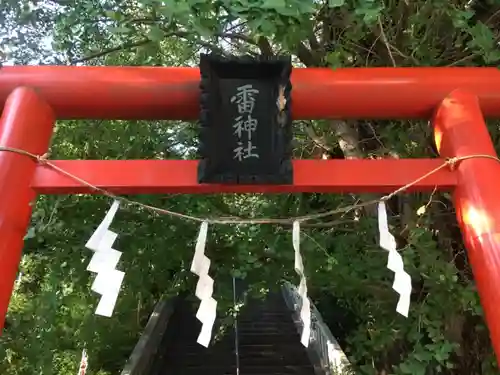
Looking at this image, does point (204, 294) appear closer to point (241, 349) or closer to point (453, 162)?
point (453, 162)

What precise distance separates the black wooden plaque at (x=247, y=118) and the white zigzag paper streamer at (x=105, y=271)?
515mm

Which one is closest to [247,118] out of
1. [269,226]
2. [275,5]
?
[275,5]

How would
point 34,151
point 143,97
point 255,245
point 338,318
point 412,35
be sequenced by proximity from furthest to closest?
point 338,318, point 255,245, point 412,35, point 143,97, point 34,151

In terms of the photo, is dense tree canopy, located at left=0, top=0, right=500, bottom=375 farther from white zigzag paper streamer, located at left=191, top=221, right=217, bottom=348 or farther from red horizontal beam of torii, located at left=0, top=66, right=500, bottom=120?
white zigzag paper streamer, located at left=191, top=221, right=217, bottom=348

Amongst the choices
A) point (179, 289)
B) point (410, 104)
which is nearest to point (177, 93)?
point (410, 104)

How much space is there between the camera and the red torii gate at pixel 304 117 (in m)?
2.30

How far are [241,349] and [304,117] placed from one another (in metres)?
5.22

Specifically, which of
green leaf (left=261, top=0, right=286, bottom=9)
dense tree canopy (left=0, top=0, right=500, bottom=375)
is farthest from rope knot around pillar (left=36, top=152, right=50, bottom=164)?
dense tree canopy (left=0, top=0, right=500, bottom=375)

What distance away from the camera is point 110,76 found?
2.62 meters

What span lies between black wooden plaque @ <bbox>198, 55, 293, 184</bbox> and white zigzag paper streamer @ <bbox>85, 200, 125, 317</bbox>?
515 millimetres

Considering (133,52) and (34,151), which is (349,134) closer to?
(133,52)

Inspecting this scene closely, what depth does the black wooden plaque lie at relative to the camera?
244cm

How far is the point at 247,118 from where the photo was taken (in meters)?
2.50

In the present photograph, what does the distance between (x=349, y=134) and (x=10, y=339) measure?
2815mm
